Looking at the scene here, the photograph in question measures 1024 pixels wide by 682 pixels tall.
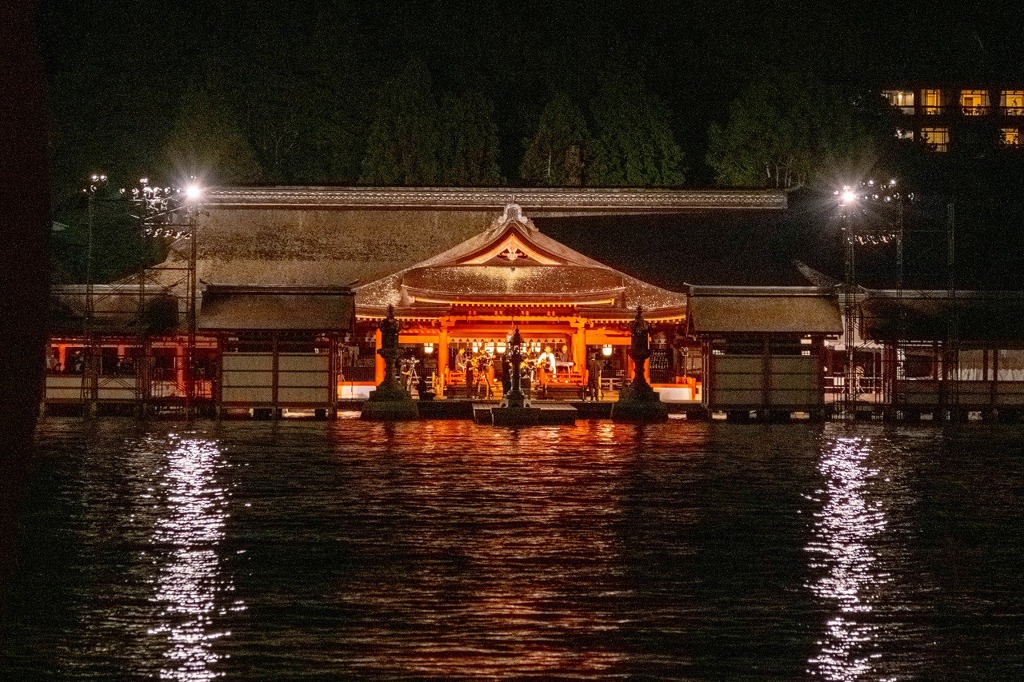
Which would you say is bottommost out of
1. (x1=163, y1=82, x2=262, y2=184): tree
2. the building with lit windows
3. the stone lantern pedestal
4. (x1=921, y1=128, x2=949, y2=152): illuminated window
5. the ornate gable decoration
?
the stone lantern pedestal

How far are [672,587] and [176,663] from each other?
14.5 feet

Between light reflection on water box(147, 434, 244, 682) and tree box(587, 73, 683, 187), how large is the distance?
36.2 m

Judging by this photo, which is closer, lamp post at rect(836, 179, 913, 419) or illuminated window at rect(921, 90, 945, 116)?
lamp post at rect(836, 179, 913, 419)

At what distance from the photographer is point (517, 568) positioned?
36.2 feet

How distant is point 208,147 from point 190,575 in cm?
4014

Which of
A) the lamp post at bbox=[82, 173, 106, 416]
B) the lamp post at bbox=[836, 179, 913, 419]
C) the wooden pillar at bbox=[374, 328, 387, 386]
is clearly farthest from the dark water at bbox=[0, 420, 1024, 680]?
the wooden pillar at bbox=[374, 328, 387, 386]

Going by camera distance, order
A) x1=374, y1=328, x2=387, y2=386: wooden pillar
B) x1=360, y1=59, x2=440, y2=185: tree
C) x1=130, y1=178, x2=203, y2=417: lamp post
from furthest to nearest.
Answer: x1=360, y1=59, x2=440, y2=185: tree < x1=374, y1=328, x2=387, y2=386: wooden pillar < x1=130, y1=178, x2=203, y2=417: lamp post

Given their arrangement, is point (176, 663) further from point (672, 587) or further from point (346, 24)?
point (346, 24)

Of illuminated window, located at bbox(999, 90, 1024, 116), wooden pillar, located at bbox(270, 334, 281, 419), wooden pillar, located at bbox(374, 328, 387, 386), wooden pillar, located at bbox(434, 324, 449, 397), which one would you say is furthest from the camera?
illuminated window, located at bbox(999, 90, 1024, 116)

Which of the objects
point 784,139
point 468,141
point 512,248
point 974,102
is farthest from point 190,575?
point 974,102

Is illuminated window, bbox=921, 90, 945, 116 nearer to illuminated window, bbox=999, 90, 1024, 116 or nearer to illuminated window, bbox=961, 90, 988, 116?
illuminated window, bbox=961, 90, 988, 116

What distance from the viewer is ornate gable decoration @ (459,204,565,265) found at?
37.5 meters

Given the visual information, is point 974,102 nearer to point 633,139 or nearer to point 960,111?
point 960,111

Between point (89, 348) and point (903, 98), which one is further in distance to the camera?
point (903, 98)
